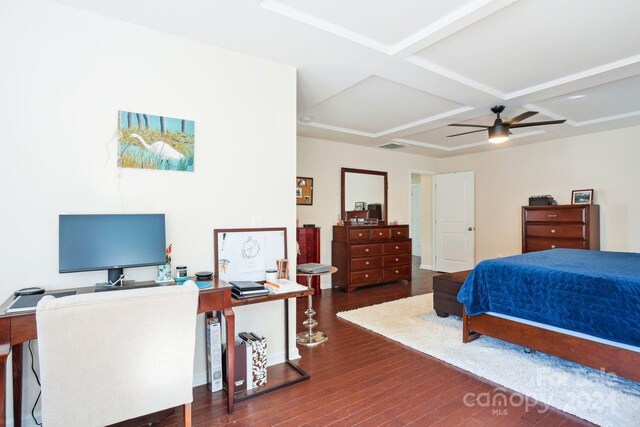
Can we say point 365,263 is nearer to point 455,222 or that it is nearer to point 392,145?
point 392,145

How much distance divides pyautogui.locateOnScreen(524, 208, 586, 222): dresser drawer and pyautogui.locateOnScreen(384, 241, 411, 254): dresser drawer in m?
1.96

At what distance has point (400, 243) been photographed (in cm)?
598

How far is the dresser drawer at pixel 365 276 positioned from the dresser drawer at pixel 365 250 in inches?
11.6

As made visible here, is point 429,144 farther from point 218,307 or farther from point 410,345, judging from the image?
point 218,307

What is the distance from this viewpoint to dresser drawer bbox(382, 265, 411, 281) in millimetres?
5758

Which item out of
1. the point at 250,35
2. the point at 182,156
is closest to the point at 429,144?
the point at 250,35

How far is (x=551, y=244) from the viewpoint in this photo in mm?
5062

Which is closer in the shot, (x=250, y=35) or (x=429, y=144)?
(x=250, y=35)

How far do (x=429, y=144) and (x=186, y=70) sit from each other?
4846 millimetres

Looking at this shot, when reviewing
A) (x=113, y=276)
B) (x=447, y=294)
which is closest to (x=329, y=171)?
(x=447, y=294)

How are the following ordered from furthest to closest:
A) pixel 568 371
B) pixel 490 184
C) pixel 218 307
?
1. pixel 490 184
2. pixel 568 371
3. pixel 218 307

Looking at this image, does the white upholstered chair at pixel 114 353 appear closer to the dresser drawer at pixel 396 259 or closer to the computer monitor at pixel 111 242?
the computer monitor at pixel 111 242

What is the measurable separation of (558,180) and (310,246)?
14.4ft

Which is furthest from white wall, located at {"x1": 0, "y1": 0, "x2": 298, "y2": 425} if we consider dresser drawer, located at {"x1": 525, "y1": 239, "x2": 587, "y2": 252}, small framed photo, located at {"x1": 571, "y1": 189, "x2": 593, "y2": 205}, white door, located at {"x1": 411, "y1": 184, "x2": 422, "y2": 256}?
white door, located at {"x1": 411, "y1": 184, "x2": 422, "y2": 256}
